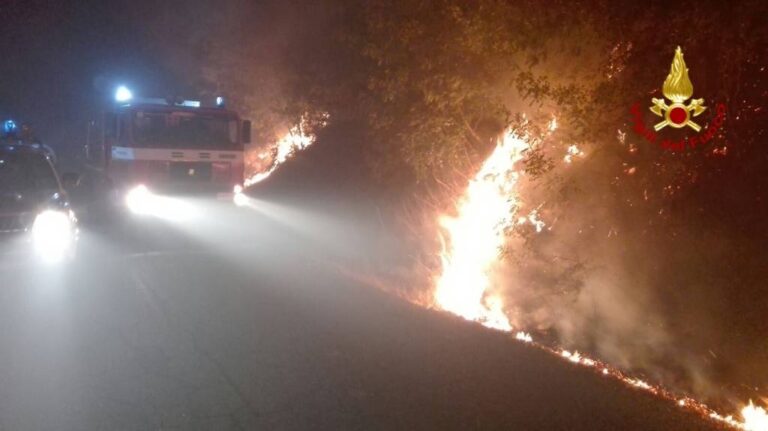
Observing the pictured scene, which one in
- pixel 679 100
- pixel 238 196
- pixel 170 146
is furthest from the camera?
Answer: pixel 238 196

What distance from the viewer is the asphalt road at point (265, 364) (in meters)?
5.71

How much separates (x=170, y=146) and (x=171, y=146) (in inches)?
0.9

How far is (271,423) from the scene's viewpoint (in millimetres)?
5578

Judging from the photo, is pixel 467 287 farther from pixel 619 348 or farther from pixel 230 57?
pixel 230 57

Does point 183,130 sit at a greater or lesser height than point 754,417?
greater

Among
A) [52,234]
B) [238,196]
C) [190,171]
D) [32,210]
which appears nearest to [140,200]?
[190,171]

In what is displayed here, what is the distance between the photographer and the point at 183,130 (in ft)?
56.9

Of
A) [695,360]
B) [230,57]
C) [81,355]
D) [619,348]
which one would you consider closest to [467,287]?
Answer: [619,348]

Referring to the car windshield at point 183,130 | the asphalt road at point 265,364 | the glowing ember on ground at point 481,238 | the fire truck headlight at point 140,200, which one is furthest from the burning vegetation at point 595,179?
the fire truck headlight at point 140,200

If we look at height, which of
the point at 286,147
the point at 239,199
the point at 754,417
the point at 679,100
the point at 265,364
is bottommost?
the point at 754,417

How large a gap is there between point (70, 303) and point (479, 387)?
533 centimetres

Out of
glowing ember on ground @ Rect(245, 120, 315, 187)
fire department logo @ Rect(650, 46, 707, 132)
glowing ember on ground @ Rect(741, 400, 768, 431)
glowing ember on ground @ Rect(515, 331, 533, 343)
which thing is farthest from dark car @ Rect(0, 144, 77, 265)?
glowing ember on ground @ Rect(245, 120, 315, 187)

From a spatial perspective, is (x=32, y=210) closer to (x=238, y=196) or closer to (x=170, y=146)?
(x=170, y=146)

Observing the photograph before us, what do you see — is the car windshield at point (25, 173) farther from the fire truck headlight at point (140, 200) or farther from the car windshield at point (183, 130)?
the fire truck headlight at point (140, 200)
